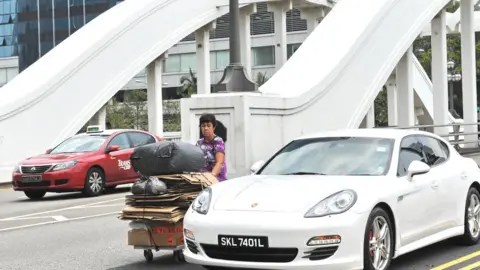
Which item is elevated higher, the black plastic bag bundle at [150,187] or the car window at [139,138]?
the car window at [139,138]

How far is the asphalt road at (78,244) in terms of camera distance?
810cm

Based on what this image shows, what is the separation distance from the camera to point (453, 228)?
8.47 m

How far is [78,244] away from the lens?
9.65 metres

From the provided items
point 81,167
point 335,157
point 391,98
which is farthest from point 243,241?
point 391,98

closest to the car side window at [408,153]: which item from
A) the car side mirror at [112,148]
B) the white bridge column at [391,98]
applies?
the car side mirror at [112,148]

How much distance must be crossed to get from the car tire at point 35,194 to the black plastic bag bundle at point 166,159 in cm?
909

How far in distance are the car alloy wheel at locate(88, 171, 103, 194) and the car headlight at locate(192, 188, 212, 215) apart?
31.2 feet

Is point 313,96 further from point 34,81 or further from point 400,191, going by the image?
point 400,191

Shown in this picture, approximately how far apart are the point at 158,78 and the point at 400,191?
21.8m

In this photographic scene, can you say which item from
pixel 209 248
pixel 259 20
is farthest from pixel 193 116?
pixel 259 20

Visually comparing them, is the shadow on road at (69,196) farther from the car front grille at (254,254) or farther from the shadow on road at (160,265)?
the car front grille at (254,254)

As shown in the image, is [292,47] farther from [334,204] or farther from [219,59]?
[334,204]

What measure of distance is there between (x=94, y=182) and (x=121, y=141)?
148 cm

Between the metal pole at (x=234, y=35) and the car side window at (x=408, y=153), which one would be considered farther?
the metal pole at (x=234, y=35)
